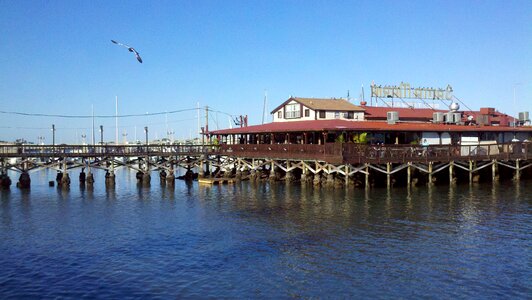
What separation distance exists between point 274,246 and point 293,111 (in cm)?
3768

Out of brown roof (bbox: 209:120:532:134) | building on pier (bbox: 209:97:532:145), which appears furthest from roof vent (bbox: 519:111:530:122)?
brown roof (bbox: 209:120:532:134)

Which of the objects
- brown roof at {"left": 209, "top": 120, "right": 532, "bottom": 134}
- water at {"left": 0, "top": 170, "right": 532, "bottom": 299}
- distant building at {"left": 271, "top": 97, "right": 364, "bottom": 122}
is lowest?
water at {"left": 0, "top": 170, "right": 532, "bottom": 299}

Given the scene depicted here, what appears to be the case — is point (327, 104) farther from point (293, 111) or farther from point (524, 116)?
point (524, 116)

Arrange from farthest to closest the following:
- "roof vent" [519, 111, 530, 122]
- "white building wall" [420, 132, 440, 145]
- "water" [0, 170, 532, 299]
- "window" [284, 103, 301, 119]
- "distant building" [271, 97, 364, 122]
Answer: "roof vent" [519, 111, 530, 122] < "window" [284, 103, 301, 119] < "distant building" [271, 97, 364, 122] < "white building wall" [420, 132, 440, 145] < "water" [0, 170, 532, 299]

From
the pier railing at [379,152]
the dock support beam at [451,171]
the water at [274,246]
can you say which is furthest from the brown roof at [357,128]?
the water at [274,246]

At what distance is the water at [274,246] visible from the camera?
67.2 feet

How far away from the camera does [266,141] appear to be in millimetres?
64375

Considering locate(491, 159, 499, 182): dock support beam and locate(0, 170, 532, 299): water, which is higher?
locate(491, 159, 499, 182): dock support beam

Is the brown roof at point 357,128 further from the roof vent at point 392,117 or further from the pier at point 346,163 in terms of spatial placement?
the pier at point 346,163

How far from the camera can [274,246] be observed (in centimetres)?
2691

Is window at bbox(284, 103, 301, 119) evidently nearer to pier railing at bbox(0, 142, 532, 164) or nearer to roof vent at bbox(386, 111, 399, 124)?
pier railing at bbox(0, 142, 532, 164)

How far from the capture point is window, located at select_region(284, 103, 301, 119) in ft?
204

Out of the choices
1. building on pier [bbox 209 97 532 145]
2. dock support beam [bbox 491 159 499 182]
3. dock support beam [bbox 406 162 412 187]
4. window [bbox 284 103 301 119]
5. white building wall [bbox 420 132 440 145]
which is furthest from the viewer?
window [bbox 284 103 301 119]

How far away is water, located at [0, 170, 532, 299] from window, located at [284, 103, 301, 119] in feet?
62.7
